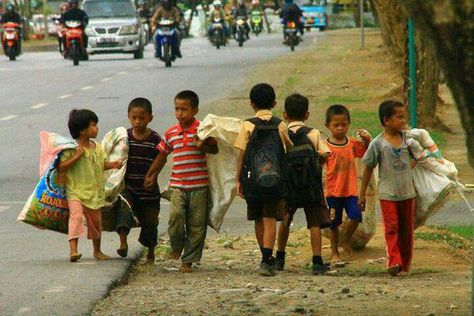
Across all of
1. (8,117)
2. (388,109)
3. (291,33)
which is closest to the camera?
(388,109)

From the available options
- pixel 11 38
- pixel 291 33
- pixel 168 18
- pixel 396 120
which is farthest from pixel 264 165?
pixel 291 33

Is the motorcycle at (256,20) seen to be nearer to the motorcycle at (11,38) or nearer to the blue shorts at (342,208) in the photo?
the motorcycle at (11,38)

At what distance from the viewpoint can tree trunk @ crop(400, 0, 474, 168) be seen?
18.3 feet

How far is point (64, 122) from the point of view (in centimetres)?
2183

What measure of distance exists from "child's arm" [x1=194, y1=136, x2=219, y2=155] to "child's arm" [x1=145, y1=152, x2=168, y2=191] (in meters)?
0.26

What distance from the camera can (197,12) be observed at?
10050 centimetres

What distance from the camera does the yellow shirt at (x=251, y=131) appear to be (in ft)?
30.9

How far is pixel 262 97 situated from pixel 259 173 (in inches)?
21.2

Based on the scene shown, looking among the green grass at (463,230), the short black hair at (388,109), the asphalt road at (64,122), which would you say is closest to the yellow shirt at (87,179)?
the asphalt road at (64,122)

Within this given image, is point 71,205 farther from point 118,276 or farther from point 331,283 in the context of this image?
point 331,283

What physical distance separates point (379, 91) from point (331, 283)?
19046 mm

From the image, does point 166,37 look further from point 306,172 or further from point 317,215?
point 306,172

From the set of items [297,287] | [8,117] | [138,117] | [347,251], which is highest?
[138,117]

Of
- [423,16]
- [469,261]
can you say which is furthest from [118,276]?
[423,16]
